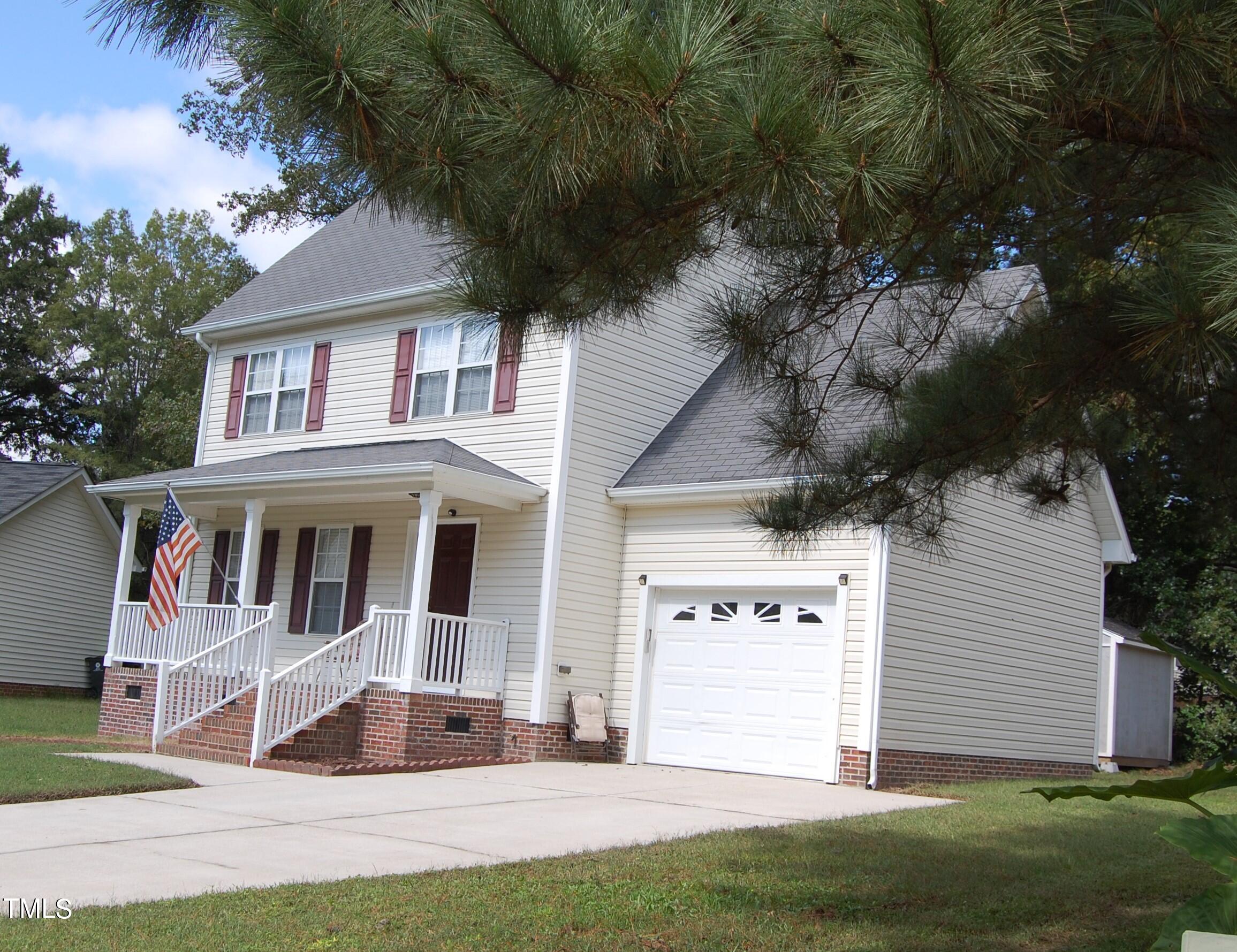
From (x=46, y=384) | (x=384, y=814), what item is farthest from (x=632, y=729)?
(x=46, y=384)

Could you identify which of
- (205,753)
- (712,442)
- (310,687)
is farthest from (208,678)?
(712,442)

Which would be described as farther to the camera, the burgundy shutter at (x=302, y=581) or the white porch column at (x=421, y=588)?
the burgundy shutter at (x=302, y=581)

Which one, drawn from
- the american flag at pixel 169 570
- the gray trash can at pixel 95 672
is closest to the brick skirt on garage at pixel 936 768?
the american flag at pixel 169 570

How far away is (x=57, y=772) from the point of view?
1068cm

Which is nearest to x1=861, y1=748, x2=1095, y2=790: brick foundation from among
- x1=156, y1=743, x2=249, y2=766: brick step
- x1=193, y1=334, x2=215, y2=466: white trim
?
x1=156, y1=743, x2=249, y2=766: brick step

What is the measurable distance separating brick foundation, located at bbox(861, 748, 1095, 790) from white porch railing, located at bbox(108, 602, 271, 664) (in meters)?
7.28

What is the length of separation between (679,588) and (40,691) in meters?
16.0

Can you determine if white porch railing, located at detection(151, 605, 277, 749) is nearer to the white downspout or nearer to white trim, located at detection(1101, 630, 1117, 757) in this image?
the white downspout

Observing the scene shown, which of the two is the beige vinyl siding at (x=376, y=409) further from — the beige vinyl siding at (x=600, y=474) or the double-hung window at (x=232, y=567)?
the double-hung window at (x=232, y=567)

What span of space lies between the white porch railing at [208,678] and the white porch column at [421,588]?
1592 millimetres

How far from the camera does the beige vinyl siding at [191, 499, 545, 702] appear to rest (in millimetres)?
15016

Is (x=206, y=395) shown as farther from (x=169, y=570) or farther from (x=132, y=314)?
(x=132, y=314)

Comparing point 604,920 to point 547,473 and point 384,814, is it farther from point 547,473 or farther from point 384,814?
point 547,473

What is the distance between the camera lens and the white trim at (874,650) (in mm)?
13148
